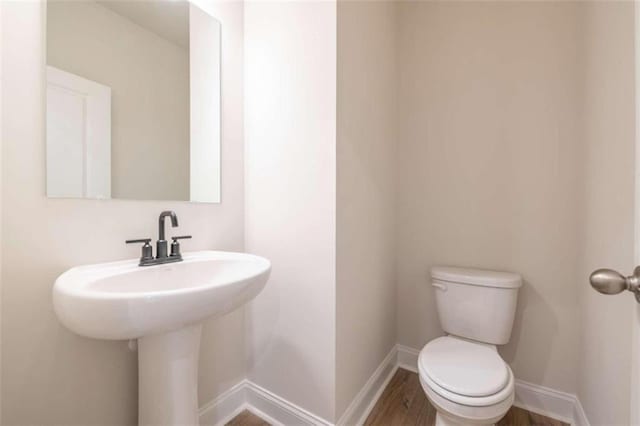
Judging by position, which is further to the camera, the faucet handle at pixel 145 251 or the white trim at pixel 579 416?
the white trim at pixel 579 416

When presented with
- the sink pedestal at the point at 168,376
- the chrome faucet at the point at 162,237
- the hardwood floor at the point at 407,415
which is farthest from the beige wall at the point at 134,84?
the hardwood floor at the point at 407,415

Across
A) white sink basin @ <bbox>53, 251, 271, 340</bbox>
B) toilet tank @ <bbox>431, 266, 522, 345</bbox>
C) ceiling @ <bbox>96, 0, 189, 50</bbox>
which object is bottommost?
toilet tank @ <bbox>431, 266, 522, 345</bbox>

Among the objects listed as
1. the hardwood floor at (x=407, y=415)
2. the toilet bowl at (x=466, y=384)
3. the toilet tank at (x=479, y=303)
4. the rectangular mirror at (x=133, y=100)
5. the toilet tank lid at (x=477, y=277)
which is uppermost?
the rectangular mirror at (x=133, y=100)

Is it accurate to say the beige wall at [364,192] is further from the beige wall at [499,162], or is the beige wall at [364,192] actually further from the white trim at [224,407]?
the white trim at [224,407]

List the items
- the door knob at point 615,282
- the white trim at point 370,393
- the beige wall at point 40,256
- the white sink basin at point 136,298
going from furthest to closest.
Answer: the white trim at point 370,393, the beige wall at point 40,256, the white sink basin at point 136,298, the door knob at point 615,282

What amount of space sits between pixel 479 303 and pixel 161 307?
1383mm

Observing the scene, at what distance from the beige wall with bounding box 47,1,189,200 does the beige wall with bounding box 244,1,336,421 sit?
335 mm

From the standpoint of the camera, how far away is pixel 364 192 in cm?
133

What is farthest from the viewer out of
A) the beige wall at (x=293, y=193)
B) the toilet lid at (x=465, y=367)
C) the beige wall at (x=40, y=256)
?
the beige wall at (x=293, y=193)

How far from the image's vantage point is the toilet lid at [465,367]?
97cm

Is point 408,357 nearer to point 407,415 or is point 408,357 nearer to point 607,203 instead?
point 407,415

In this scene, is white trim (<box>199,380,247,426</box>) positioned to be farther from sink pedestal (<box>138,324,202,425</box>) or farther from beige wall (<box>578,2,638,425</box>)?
beige wall (<box>578,2,638,425</box>)

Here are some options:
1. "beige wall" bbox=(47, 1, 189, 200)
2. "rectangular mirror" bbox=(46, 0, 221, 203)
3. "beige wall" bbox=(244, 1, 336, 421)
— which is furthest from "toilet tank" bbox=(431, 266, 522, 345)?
"beige wall" bbox=(47, 1, 189, 200)

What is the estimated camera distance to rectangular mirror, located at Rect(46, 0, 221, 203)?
84 centimetres
